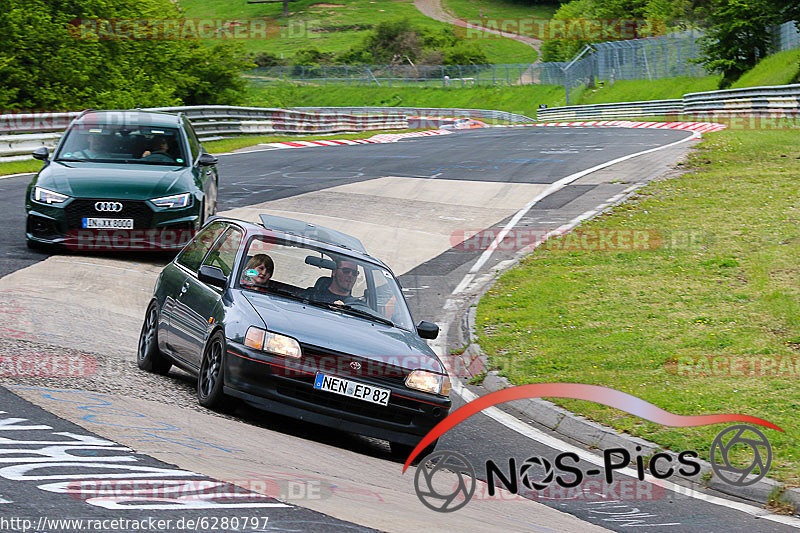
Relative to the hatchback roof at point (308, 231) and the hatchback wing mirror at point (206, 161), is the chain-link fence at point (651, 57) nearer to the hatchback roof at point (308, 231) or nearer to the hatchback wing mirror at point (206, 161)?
the hatchback wing mirror at point (206, 161)

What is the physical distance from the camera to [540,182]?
23969mm

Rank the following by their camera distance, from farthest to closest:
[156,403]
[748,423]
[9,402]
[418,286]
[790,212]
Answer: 1. [790,212]
2. [418,286]
3. [748,423]
4. [156,403]
5. [9,402]

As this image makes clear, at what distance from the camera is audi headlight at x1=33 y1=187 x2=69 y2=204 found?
507 inches

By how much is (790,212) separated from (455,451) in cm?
1232

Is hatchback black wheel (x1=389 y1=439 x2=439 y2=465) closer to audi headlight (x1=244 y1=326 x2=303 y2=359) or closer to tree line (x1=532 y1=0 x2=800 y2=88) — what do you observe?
audi headlight (x1=244 y1=326 x2=303 y2=359)

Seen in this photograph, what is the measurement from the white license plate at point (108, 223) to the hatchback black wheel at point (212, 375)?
577 centimetres

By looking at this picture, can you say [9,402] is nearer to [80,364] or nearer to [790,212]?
[80,364]

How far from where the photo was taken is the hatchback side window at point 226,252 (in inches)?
331

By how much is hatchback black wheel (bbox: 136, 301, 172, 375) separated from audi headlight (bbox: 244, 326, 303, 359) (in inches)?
74.2

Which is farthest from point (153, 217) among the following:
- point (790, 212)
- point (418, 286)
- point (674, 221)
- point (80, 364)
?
point (790, 212)

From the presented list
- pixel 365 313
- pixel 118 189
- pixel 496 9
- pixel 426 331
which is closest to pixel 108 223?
pixel 118 189

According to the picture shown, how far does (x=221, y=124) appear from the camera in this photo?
116 ft

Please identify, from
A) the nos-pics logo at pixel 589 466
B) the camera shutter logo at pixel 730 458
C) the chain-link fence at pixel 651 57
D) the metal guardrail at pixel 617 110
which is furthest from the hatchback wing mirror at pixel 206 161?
the chain-link fence at pixel 651 57

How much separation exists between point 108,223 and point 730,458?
28.0ft
